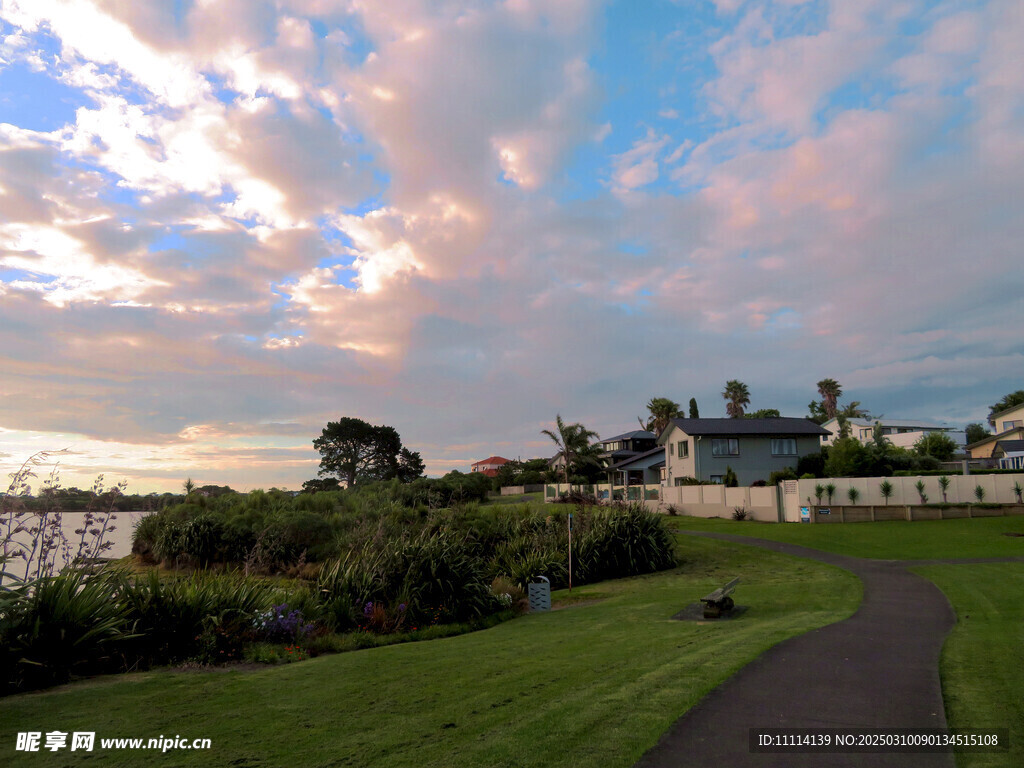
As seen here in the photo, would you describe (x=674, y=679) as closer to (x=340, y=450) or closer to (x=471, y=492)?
(x=471, y=492)

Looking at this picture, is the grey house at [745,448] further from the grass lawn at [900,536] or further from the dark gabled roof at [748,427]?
the grass lawn at [900,536]

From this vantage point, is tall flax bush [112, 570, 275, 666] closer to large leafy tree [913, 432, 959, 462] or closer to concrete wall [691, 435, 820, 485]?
concrete wall [691, 435, 820, 485]

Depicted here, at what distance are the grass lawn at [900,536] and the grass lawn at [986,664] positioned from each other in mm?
7831

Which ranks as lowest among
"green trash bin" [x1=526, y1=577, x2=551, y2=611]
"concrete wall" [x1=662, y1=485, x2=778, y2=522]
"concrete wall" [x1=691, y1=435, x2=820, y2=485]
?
"green trash bin" [x1=526, y1=577, x2=551, y2=611]

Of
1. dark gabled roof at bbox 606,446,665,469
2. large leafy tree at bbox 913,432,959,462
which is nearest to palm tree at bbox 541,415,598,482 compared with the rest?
dark gabled roof at bbox 606,446,665,469

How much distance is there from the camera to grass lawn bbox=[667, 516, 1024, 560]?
2173cm

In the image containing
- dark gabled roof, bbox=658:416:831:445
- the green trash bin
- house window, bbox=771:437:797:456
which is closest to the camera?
the green trash bin

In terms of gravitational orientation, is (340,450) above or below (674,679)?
above

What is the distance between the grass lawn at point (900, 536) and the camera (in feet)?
71.3

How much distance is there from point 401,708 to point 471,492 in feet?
144

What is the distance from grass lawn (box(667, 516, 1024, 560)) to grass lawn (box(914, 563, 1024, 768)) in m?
7.83

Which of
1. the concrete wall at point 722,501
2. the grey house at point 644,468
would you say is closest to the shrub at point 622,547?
the concrete wall at point 722,501

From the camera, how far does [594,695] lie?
20.8ft

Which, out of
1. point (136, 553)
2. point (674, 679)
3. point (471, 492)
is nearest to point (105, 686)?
point (674, 679)
